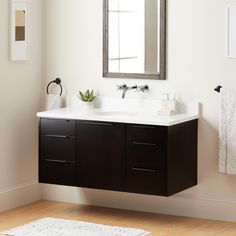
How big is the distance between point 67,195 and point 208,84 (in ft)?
5.36

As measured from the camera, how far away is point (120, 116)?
18.6 feet

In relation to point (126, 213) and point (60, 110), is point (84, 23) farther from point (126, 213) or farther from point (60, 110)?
point (126, 213)

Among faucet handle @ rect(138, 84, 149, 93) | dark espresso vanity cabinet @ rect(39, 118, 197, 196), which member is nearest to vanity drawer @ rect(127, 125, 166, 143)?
dark espresso vanity cabinet @ rect(39, 118, 197, 196)

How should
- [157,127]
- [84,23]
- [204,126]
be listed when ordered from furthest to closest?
1. [84,23]
2. [204,126]
3. [157,127]

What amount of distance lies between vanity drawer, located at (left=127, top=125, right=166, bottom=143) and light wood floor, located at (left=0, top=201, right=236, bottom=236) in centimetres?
67

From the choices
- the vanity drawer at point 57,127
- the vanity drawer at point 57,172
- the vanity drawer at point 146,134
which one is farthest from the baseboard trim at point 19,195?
the vanity drawer at point 146,134

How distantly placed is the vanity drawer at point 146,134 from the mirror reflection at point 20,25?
1.31 metres

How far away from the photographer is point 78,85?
623cm

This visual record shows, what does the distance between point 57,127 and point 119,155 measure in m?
0.60

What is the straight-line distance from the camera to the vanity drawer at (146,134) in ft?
17.6

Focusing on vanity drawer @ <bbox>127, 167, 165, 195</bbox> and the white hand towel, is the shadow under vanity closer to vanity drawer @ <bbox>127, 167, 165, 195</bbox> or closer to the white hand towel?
vanity drawer @ <bbox>127, 167, 165, 195</bbox>

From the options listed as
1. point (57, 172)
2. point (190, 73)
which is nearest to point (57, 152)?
point (57, 172)

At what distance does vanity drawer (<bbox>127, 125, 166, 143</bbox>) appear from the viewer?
211 inches

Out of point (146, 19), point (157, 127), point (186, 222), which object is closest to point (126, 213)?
point (186, 222)
